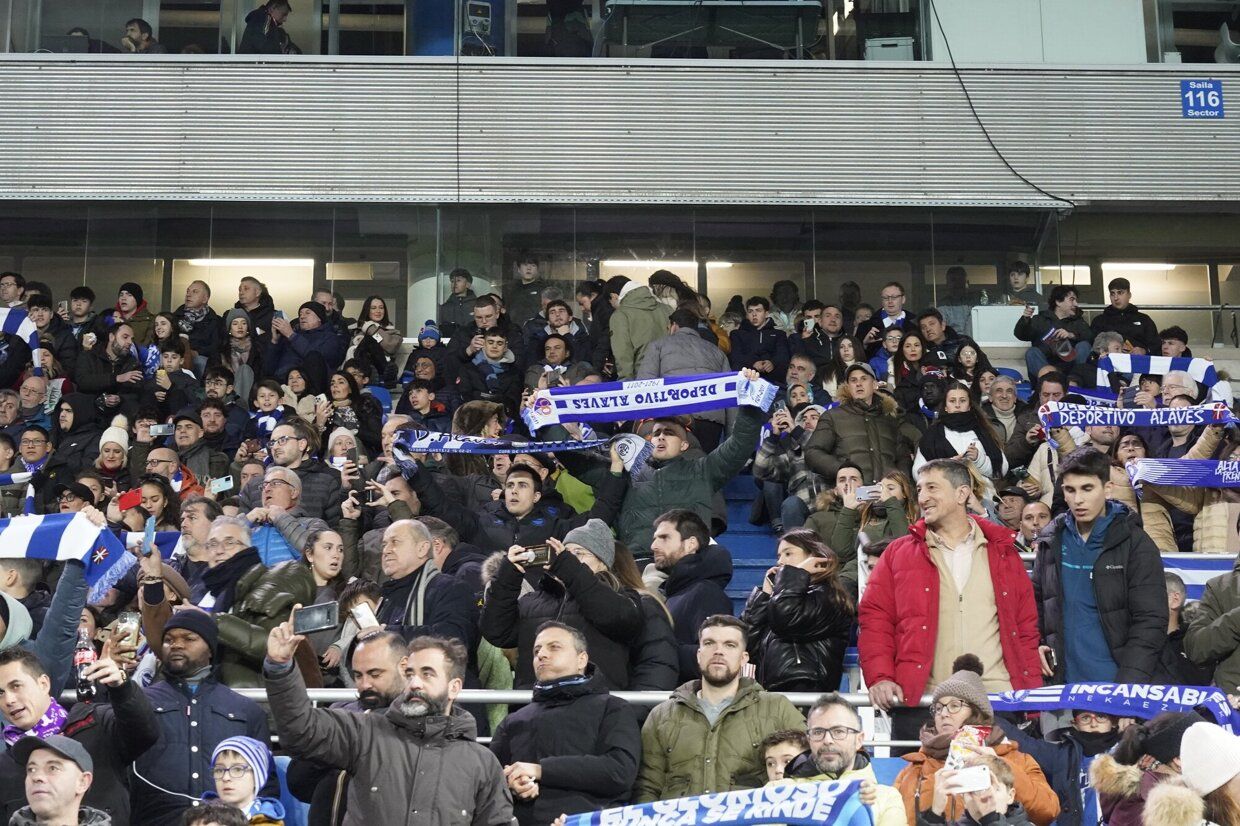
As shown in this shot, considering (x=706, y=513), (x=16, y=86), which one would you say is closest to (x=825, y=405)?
(x=706, y=513)

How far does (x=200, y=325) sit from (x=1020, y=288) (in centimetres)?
817

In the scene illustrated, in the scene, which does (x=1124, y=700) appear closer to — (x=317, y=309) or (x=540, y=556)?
(x=540, y=556)

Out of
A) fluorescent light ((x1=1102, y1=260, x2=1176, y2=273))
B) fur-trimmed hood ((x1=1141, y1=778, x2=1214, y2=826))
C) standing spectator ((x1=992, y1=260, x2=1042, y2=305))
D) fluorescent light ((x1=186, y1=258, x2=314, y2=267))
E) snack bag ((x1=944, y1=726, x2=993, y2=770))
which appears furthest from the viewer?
fluorescent light ((x1=1102, y1=260, x2=1176, y2=273))

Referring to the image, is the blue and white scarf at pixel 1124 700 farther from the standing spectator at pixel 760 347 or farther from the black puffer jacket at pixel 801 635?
the standing spectator at pixel 760 347

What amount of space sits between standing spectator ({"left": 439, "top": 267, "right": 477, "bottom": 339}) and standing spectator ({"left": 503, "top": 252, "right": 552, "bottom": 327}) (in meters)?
0.37

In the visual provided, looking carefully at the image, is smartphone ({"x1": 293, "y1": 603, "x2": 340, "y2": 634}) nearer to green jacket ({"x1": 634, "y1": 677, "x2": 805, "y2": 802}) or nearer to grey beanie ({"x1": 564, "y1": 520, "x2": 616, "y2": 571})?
green jacket ({"x1": 634, "y1": 677, "x2": 805, "y2": 802})

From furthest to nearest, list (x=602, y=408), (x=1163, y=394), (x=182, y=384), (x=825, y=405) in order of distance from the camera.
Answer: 1. (x=182, y=384)
2. (x=825, y=405)
3. (x=1163, y=394)
4. (x=602, y=408)

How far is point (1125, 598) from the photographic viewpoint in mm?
8344

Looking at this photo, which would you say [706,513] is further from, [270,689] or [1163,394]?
[270,689]

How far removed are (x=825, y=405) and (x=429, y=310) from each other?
18.0 feet

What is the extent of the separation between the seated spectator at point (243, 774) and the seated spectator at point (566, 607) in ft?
4.61

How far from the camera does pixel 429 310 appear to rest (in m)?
18.2

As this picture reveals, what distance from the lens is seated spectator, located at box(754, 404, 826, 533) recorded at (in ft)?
40.1

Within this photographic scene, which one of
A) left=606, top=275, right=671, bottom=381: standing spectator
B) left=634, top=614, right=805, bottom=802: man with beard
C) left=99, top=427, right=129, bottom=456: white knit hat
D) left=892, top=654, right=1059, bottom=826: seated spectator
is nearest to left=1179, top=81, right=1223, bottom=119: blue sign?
left=606, top=275, right=671, bottom=381: standing spectator
